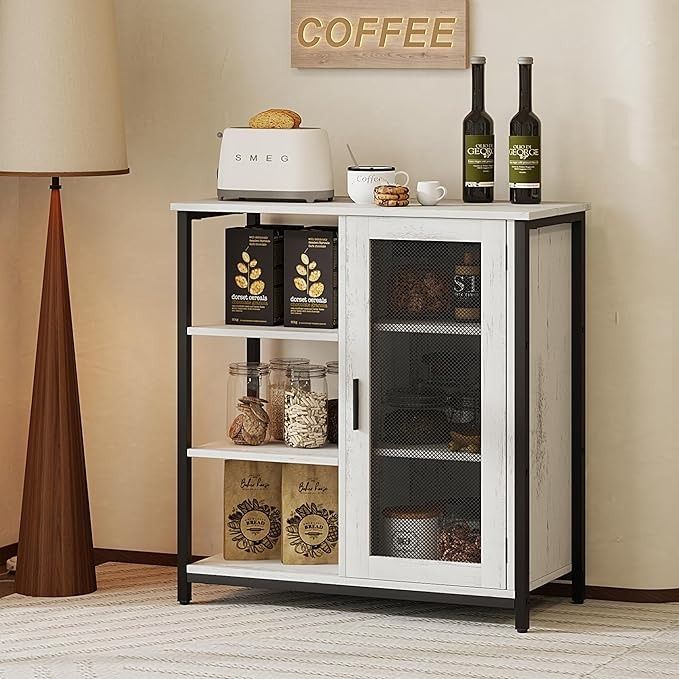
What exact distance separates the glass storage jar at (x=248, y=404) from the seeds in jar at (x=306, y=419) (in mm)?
90

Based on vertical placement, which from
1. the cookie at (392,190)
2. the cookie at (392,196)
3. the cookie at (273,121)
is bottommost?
the cookie at (392,196)

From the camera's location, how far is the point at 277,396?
3953 millimetres

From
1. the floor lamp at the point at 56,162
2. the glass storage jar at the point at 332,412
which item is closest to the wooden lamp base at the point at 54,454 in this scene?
the floor lamp at the point at 56,162

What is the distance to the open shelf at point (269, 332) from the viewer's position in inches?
149

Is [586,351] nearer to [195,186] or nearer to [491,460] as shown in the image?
[491,460]

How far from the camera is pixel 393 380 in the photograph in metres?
3.72

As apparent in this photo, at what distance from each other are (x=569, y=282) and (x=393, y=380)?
54 centimetres

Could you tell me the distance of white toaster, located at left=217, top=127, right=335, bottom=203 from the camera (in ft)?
12.6

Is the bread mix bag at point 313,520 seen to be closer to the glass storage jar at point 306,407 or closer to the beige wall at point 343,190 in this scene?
the glass storage jar at point 306,407

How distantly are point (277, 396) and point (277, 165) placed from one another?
22.8 inches

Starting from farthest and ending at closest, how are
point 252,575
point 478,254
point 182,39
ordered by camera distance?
point 182,39, point 252,575, point 478,254

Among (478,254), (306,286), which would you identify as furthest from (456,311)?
(306,286)

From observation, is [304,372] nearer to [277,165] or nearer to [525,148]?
[277,165]

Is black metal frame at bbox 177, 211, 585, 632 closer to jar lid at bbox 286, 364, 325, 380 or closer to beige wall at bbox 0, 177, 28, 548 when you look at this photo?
jar lid at bbox 286, 364, 325, 380
